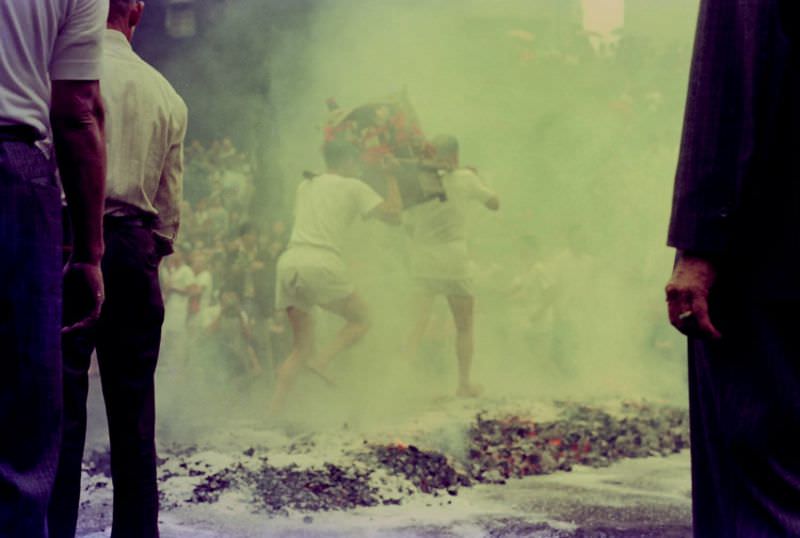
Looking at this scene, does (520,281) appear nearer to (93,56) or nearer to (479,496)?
(479,496)

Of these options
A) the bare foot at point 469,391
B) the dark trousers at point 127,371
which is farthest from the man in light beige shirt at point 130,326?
the bare foot at point 469,391

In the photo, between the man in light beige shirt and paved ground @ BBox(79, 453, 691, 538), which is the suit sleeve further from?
paved ground @ BBox(79, 453, 691, 538)

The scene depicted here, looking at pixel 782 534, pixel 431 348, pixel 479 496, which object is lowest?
pixel 479 496

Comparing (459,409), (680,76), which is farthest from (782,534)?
(680,76)

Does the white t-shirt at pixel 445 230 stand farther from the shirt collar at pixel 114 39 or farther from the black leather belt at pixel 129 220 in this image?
the black leather belt at pixel 129 220

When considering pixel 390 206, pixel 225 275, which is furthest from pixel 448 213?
pixel 225 275

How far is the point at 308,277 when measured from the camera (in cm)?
626

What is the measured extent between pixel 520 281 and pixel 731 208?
14.9 ft

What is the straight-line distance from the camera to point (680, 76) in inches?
282

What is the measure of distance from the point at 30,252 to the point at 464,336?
4404 mm

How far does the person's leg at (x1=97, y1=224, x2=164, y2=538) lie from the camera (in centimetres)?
364

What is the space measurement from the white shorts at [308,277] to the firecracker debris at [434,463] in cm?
84

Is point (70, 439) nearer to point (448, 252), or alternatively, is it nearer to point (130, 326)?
point (130, 326)

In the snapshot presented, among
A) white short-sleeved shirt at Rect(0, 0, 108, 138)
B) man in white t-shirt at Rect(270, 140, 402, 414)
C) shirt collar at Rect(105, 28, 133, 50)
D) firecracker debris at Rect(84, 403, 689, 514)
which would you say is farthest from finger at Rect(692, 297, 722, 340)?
man in white t-shirt at Rect(270, 140, 402, 414)
